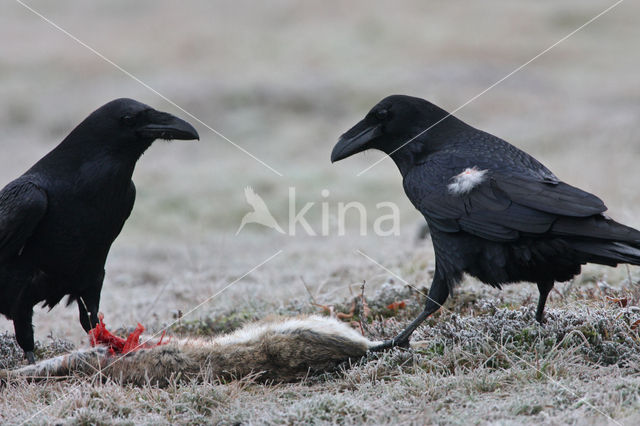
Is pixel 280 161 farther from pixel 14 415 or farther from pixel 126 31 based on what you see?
pixel 126 31

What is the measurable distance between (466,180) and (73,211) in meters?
2.56

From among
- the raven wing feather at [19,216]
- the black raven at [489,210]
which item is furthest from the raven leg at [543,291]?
the raven wing feather at [19,216]

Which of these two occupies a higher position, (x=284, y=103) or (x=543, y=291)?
(x=284, y=103)

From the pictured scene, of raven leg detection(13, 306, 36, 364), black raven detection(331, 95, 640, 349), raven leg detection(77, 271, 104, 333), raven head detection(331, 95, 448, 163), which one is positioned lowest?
raven leg detection(13, 306, 36, 364)

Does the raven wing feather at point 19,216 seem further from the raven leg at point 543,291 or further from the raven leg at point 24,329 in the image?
the raven leg at point 543,291

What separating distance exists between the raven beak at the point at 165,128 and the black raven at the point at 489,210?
131 centimetres

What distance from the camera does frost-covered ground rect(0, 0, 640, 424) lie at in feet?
12.4

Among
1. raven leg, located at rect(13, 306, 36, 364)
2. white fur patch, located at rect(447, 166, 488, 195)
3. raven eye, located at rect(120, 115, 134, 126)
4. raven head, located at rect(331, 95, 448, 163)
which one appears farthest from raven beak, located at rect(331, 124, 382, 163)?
raven leg, located at rect(13, 306, 36, 364)

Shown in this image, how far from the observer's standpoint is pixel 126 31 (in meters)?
30.7

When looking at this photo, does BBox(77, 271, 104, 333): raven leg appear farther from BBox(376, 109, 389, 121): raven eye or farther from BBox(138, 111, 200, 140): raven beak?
BBox(376, 109, 389, 121): raven eye

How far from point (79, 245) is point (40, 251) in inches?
10.0

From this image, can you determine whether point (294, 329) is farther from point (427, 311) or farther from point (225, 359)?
point (427, 311)

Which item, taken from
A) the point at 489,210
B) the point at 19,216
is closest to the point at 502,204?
the point at 489,210

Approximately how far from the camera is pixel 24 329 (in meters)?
4.69
